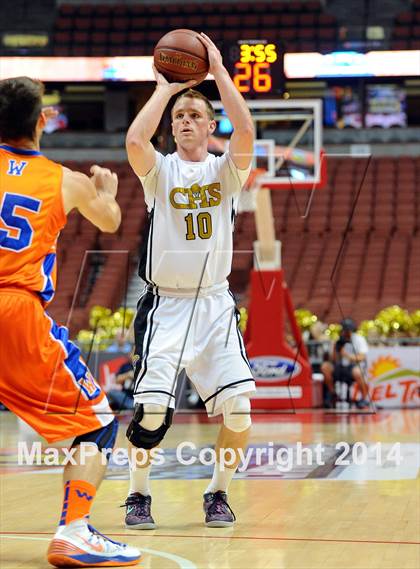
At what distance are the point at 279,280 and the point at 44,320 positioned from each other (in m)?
9.42

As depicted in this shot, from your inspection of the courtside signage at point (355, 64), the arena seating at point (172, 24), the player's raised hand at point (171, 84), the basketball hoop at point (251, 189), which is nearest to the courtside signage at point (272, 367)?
the basketball hoop at point (251, 189)

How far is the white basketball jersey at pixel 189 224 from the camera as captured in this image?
462cm

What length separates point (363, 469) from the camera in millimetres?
6816

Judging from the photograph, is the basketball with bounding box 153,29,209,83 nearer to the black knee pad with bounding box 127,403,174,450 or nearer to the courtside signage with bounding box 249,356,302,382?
the black knee pad with bounding box 127,403,174,450

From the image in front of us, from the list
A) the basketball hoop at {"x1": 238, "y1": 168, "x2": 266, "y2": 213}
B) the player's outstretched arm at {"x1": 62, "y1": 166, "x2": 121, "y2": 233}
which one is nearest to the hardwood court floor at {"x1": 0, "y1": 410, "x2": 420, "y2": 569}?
the player's outstretched arm at {"x1": 62, "y1": 166, "x2": 121, "y2": 233}

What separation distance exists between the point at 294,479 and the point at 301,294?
12.7m

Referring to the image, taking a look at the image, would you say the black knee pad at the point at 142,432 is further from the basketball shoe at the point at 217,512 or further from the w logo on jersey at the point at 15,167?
the w logo on jersey at the point at 15,167

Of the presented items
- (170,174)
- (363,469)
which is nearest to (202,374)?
(170,174)

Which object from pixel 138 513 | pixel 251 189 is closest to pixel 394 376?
pixel 251 189

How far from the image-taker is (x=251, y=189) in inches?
475

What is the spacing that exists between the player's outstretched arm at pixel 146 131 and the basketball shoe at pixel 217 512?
1500 mm

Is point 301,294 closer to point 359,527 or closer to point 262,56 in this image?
point 262,56

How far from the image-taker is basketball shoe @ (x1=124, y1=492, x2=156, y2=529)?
459cm

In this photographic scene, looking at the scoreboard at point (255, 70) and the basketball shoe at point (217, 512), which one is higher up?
the scoreboard at point (255, 70)
